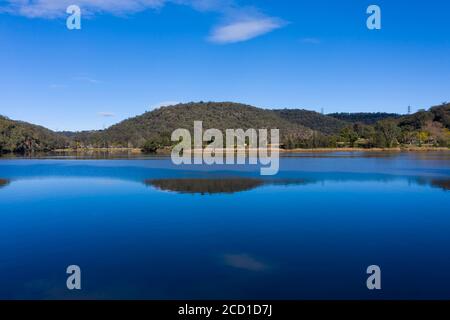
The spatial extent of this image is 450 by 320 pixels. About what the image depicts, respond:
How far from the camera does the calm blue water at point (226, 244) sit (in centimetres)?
764

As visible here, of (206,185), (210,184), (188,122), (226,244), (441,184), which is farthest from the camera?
(188,122)

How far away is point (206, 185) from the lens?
944 inches

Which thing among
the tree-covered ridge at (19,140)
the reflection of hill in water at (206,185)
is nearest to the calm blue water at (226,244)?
the reflection of hill in water at (206,185)

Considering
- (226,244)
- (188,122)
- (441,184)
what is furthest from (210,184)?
(188,122)

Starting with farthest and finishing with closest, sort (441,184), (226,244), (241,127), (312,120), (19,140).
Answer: (312,120)
(241,127)
(19,140)
(441,184)
(226,244)

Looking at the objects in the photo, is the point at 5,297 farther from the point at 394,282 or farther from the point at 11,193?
the point at 11,193

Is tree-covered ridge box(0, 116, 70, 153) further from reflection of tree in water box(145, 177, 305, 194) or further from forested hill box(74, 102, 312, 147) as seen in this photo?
reflection of tree in water box(145, 177, 305, 194)

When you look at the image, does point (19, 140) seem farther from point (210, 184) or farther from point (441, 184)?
point (441, 184)

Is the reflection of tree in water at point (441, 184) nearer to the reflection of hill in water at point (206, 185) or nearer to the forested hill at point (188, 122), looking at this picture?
the reflection of hill in water at point (206, 185)

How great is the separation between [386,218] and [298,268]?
6.53 m

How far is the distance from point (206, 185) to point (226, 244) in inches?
528

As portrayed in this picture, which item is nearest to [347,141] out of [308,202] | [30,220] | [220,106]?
[220,106]

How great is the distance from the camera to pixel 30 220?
14023 mm

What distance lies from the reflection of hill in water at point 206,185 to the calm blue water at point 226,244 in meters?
1.26
